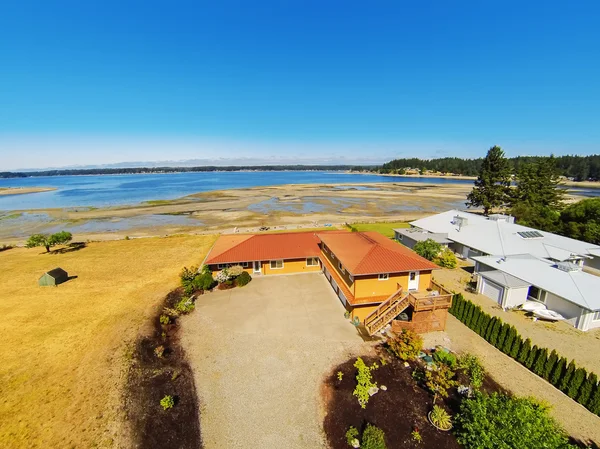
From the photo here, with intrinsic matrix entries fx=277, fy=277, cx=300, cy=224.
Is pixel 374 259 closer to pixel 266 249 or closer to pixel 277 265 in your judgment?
pixel 277 265

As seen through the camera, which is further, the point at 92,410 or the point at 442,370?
the point at 442,370

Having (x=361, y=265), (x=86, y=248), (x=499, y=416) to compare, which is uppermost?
(x=361, y=265)

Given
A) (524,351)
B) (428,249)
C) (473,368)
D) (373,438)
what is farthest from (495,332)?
(428,249)

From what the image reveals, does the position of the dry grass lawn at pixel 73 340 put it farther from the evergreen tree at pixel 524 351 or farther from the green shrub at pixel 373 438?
the evergreen tree at pixel 524 351

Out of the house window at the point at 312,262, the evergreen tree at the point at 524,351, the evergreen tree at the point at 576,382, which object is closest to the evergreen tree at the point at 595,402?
the evergreen tree at the point at 576,382

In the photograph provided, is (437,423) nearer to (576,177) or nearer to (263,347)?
(263,347)

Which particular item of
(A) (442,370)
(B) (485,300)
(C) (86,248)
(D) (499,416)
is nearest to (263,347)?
(A) (442,370)
